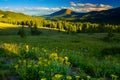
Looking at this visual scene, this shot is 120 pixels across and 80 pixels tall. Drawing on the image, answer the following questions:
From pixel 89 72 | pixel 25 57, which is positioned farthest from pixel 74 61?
pixel 25 57

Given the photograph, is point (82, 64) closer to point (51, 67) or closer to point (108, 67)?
point (108, 67)

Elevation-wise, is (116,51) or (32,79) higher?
(32,79)

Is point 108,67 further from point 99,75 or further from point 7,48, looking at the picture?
point 7,48

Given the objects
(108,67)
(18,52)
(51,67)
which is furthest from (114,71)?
(18,52)

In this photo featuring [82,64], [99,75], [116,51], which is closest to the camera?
[99,75]

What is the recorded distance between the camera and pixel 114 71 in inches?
362

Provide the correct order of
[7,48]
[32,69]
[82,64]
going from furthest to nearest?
[7,48] < [82,64] < [32,69]

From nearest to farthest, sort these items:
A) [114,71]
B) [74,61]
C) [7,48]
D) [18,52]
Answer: [114,71] → [74,61] → [18,52] → [7,48]

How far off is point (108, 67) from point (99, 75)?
3.76 feet

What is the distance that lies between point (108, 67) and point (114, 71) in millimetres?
451

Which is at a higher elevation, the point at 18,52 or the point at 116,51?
the point at 18,52

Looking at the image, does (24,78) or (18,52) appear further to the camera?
(18,52)

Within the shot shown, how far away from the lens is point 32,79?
7.20 meters

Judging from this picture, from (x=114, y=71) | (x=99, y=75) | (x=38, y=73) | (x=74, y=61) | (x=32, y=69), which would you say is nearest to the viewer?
(x=38, y=73)
